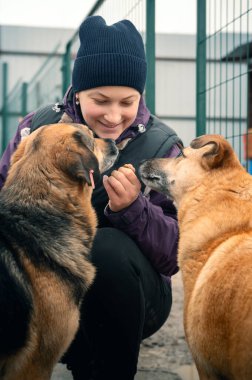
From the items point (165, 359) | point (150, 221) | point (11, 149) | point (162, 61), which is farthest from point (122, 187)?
point (162, 61)

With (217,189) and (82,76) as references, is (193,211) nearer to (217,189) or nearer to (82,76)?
(217,189)

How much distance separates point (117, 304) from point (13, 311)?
2.33ft

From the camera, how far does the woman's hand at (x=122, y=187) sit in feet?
9.95

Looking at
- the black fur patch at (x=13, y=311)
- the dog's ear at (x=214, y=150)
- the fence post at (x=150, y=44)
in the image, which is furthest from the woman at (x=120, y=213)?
the fence post at (x=150, y=44)

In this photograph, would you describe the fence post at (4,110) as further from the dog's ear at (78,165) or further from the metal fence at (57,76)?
the dog's ear at (78,165)

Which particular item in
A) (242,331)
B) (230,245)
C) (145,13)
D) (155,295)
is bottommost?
(155,295)

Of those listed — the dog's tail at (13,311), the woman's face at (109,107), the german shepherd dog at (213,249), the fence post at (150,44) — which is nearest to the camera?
the german shepherd dog at (213,249)

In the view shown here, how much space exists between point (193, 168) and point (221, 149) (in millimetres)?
209

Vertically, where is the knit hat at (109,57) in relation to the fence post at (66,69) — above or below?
above

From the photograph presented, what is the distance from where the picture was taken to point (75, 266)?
9.40 ft

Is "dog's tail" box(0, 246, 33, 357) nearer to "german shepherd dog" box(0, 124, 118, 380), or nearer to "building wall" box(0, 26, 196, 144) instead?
"german shepherd dog" box(0, 124, 118, 380)

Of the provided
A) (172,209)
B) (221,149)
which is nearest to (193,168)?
(221,149)

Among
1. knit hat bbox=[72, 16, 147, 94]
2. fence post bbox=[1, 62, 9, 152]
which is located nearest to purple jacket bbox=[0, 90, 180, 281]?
knit hat bbox=[72, 16, 147, 94]

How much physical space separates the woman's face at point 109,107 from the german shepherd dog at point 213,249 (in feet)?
0.99
